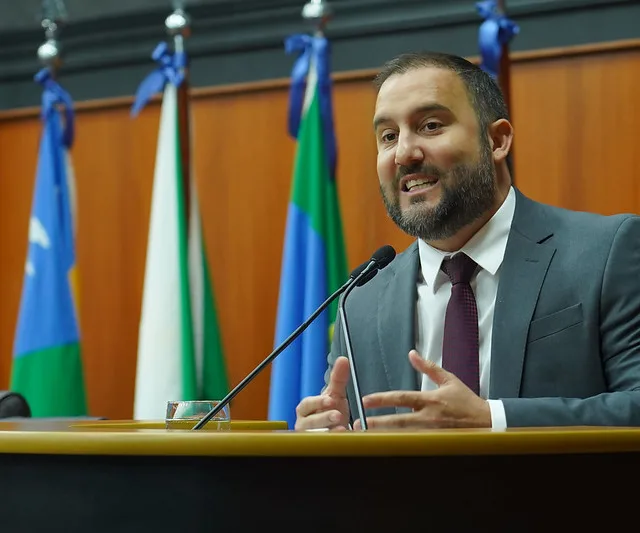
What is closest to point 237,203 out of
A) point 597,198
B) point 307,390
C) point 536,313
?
point 307,390

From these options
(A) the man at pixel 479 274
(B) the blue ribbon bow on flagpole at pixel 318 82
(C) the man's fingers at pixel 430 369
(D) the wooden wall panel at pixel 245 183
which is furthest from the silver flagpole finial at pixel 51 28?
(C) the man's fingers at pixel 430 369

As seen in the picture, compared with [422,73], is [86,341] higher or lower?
lower

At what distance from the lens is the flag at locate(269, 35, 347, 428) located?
12.8 ft

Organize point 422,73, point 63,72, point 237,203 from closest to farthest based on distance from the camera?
1. point 422,73
2. point 237,203
3. point 63,72

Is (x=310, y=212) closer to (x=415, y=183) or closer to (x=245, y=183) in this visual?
(x=245, y=183)

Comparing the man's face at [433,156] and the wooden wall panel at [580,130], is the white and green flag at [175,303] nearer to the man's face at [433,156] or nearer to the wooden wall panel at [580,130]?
the wooden wall panel at [580,130]

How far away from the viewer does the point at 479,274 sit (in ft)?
8.43

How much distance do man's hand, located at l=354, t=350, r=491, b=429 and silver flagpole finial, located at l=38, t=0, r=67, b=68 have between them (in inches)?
119

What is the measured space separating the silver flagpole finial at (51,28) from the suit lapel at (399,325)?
2255 mm

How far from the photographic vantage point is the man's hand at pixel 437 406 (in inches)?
65.7

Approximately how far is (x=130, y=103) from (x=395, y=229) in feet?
4.59

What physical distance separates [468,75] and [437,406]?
121cm

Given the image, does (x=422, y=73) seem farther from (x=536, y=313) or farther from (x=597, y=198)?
(x=597, y=198)

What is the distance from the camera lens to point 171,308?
4012 millimetres
